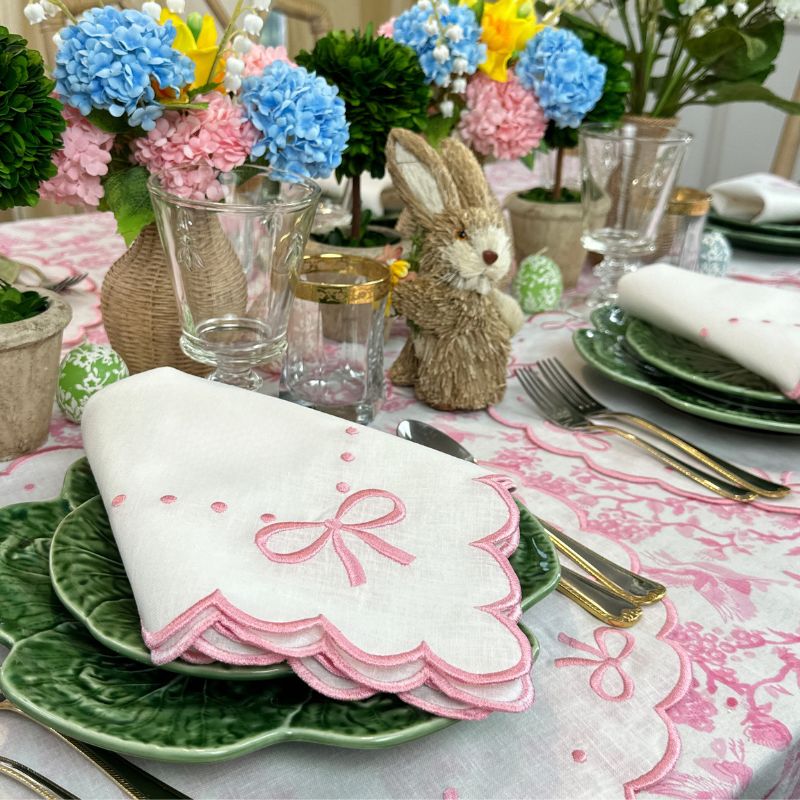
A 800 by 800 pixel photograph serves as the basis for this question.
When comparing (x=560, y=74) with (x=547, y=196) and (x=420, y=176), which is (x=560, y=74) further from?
(x=420, y=176)

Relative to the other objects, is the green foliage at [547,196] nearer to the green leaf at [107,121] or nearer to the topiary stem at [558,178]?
the topiary stem at [558,178]

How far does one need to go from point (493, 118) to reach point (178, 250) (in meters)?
0.48

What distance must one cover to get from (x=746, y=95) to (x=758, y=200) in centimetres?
17

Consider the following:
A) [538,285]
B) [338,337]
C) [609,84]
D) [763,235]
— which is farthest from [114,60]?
[763,235]

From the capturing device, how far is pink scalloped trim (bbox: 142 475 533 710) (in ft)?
1.12

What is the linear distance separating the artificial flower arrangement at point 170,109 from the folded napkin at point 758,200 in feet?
2.41

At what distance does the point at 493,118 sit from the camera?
0.94 meters

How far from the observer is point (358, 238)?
887 millimetres

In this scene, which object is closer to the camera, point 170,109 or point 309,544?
point 309,544

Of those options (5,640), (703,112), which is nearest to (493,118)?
(5,640)

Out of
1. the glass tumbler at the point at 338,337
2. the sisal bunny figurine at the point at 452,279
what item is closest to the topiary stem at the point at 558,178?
the sisal bunny figurine at the point at 452,279

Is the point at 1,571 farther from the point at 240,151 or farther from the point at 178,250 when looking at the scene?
the point at 240,151

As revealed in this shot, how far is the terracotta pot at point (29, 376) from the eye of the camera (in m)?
0.57

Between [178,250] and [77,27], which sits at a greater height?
[77,27]
